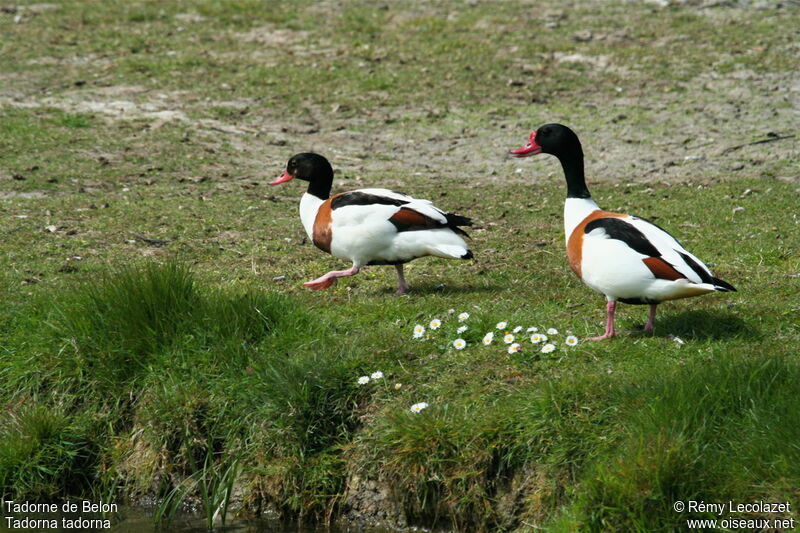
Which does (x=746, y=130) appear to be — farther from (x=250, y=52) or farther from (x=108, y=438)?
(x=108, y=438)

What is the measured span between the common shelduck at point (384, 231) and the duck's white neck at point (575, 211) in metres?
0.72

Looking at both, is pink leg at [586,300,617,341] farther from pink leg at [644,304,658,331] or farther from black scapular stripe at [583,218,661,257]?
black scapular stripe at [583,218,661,257]

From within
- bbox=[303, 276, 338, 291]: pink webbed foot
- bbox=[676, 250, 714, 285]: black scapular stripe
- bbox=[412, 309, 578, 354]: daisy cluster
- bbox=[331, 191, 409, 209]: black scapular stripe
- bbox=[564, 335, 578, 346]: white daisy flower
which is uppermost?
bbox=[676, 250, 714, 285]: black scapular stripe

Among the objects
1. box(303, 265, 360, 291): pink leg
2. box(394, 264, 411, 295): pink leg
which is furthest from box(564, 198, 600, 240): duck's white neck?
box(303, 265, 360, 291): pink leg

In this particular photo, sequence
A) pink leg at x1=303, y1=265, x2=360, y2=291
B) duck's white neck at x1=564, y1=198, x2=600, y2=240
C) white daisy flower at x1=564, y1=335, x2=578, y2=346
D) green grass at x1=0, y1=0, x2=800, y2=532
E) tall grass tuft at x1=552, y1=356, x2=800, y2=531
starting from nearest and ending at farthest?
tall grass tuft at x1=552, y1=356, x2=800, y2=531
green grass at x1=0, y1=0, x2=800, y2=532
white daisy flower at x1=564, y1=335, x2=578, y2=346
duck's white neck at x1=564, y1=198, x2=600, y2=240
pink leg at x1=303, y1=265, x2=360, y2=291

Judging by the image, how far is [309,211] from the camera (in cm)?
777

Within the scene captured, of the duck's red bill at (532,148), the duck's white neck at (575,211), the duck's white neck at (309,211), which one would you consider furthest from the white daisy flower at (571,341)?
the duck's white neck at (309,211)

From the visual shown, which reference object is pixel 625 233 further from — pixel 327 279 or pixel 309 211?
pixel 309 211

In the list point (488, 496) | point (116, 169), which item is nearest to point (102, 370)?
point (488, 496)

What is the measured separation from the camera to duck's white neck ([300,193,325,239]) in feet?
25.2

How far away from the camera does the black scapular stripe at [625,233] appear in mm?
5887

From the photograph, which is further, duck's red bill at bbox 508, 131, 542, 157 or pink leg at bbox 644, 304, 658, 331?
duck's red bill at bbox 508, 131, 542, 157

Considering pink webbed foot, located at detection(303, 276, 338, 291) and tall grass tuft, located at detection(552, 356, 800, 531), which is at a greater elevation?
tall grass tuft, located at detection(552, 356, 800, 531)

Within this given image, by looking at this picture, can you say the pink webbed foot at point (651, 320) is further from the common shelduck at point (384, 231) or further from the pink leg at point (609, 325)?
the common shelduck at point (384, 231)
